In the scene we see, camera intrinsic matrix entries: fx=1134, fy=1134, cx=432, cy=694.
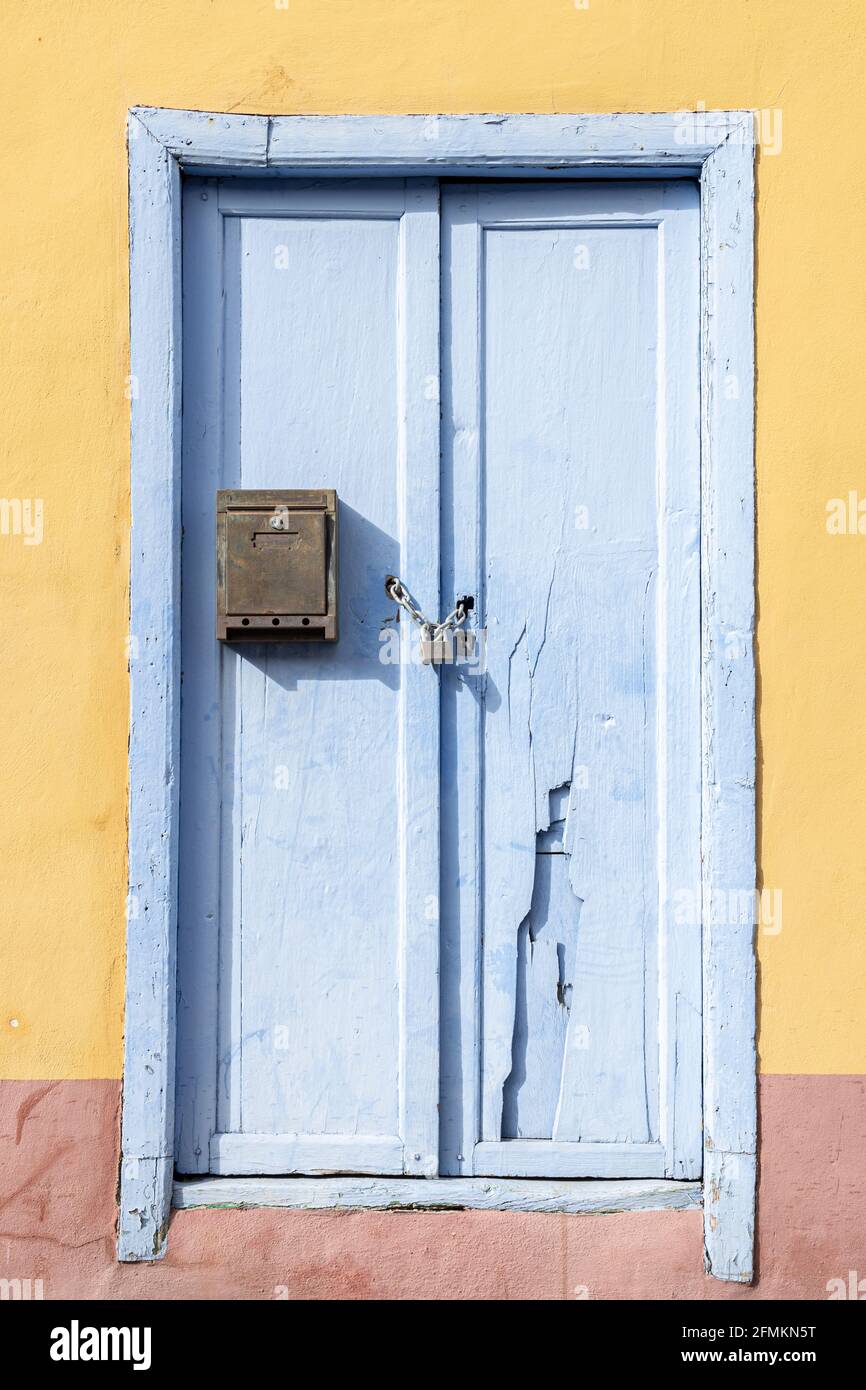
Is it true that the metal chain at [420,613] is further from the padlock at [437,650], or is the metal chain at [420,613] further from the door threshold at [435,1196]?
the door threshold at [435,1196]

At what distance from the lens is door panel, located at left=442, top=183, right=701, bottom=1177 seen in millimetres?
2512

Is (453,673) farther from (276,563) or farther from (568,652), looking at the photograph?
(276,563)

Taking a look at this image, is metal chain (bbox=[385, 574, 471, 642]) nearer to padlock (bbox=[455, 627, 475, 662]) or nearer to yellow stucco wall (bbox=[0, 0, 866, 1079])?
padlock (bbox=[455, 627, 475, 662])

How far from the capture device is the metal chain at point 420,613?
2498 mm

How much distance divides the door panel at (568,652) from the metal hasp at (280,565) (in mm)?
280

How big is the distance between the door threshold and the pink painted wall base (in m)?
0.02

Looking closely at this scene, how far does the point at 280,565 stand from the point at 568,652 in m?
0.67

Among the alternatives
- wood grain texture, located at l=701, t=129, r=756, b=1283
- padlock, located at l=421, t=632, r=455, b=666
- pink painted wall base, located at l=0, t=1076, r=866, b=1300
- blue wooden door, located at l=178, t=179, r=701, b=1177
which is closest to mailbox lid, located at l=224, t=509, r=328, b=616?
blue wooden door, located at l=178, t=179, r=701, b=1177

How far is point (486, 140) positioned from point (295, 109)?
1.39ft

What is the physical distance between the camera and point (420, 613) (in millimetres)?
2508

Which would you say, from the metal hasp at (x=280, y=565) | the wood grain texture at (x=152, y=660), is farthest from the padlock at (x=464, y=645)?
the wood grain texture at (x=152, y=660)

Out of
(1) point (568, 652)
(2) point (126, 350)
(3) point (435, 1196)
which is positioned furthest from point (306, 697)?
(3) point (435, 1196)

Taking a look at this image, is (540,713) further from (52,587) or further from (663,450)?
(52,587)

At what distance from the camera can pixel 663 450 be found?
2.53 metres
